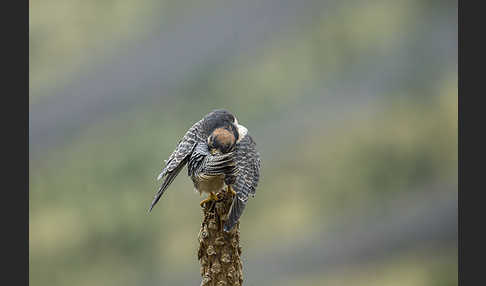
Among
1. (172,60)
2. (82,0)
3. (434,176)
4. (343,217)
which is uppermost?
(82,0)

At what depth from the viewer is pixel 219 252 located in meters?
2.09

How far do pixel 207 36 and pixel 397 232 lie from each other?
144 centimetres

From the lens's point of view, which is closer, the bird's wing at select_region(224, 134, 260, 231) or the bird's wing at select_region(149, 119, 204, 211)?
the bird's wing at select_region(224, 134, 260, 231)

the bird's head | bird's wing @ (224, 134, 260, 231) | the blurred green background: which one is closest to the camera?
bird's wing @ (224, 134, 260, 231)

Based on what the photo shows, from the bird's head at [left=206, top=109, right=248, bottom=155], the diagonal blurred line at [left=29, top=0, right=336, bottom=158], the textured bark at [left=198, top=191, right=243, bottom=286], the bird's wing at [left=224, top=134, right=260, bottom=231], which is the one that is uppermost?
the diagonal blurred line at [left=29, top=0, right=336, bottom=158]

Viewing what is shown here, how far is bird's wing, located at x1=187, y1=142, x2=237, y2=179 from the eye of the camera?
2082mm

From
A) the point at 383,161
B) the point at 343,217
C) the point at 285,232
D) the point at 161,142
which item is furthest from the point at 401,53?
the point at 161,142

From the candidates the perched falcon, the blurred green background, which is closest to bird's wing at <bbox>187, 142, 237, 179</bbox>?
the perched falcon

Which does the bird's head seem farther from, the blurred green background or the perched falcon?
the blurred green background

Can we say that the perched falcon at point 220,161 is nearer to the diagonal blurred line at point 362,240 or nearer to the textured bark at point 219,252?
the textured bark at point 219,252

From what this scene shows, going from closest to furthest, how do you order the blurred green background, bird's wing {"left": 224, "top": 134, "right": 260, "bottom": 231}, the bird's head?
bird's wing {"left": 224, "top": 134, "right": 260, "bottom": 231}, the bird's head, the blurred green background

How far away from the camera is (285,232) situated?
3127mm

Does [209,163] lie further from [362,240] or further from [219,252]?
[362,240]

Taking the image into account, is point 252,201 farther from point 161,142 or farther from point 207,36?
point 207,36
